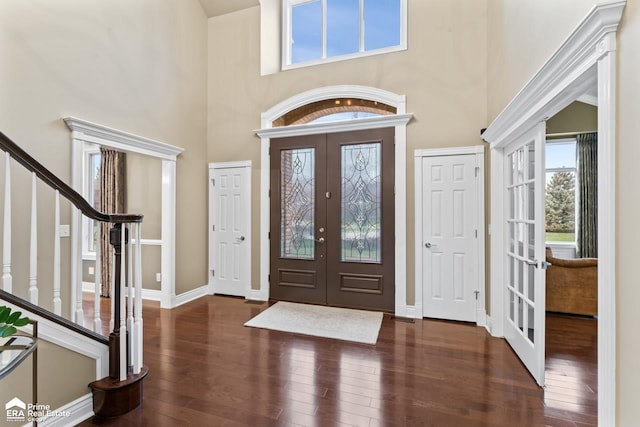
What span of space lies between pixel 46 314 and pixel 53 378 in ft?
1.33

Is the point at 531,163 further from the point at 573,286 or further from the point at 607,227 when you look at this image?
the point at 573,286

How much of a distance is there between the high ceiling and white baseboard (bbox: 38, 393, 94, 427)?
198 inches

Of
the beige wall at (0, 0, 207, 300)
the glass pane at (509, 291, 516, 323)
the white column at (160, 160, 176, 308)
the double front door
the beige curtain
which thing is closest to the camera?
the beige wall at (0, 0, 207, 300)

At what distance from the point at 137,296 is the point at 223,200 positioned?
2.68 m

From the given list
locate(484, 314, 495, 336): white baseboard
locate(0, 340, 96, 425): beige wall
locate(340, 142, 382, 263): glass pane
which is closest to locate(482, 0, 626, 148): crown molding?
locate(340, 142, 382, 263): glass pane

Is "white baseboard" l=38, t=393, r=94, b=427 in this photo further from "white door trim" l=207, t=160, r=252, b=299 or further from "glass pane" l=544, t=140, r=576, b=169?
"glass pane" l=544, t=140, r=576, b=169

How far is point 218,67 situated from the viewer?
4.81 meters

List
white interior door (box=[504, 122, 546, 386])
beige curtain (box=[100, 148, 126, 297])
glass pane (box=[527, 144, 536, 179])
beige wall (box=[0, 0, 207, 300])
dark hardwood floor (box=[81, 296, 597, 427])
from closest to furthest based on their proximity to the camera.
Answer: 1. dark hardwood floor (box=[81, 296, 597, 427])
2. white interior door (box=[504, 122, 546, 386])
3. glass pane (box=[527, 144, 536, 179])
4. beige wall (box=[0, 0, 207, 300])
5. beige curtain (box=[100, 148, 126, 297])

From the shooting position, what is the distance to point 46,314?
175 cm

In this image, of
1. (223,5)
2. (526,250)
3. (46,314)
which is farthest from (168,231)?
(526,250)

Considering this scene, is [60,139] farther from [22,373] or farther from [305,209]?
[305,209]

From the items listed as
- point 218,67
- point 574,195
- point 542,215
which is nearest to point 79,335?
point 542,215

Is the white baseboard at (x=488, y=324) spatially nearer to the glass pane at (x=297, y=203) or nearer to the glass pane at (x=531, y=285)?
the glass pane at (x=531, y=285)

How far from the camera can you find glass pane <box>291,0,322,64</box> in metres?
4.53
